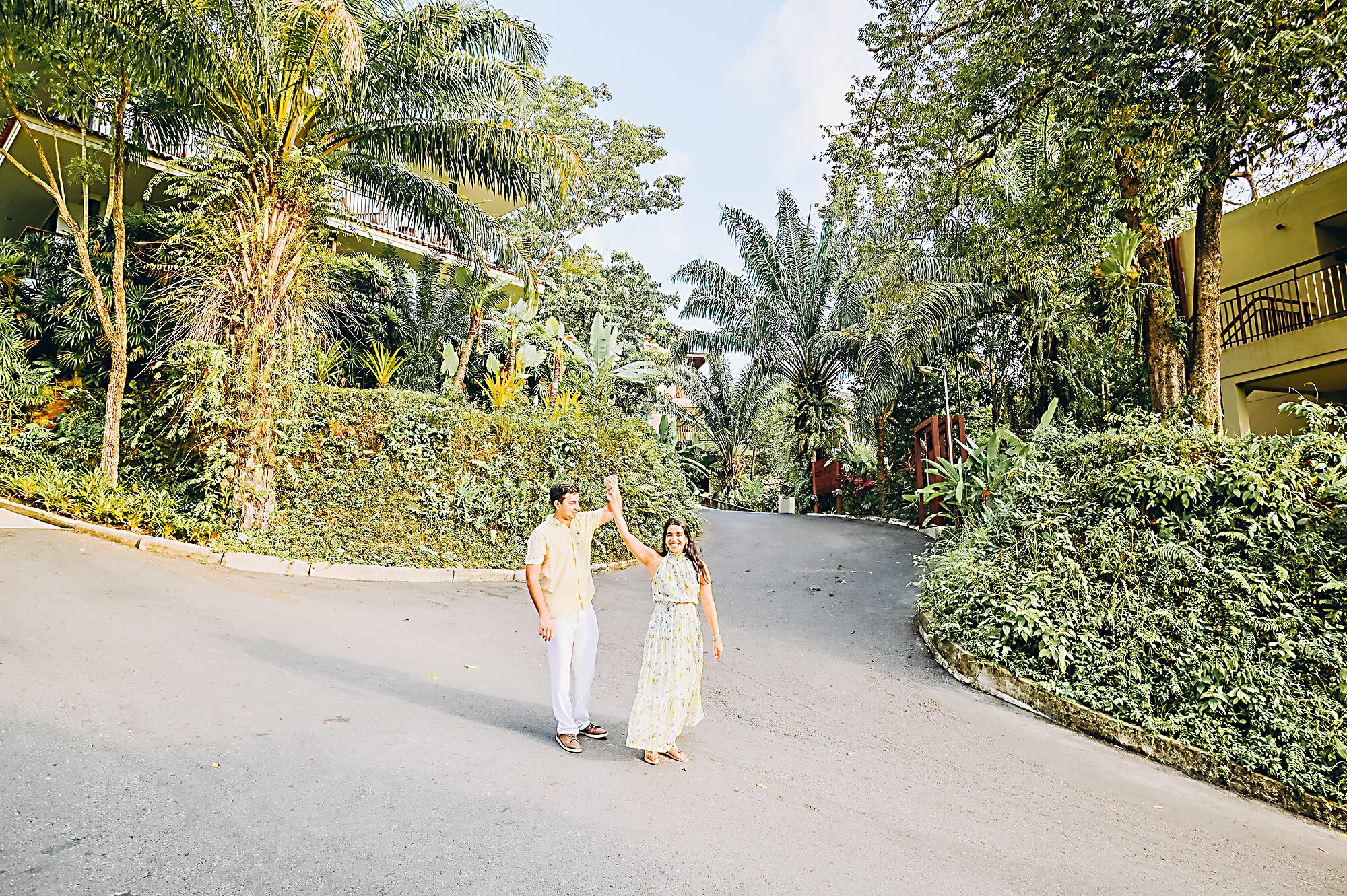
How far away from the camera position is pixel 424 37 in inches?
437

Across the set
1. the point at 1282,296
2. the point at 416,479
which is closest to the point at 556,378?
the point at 416,479

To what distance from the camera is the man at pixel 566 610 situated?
Answer: 15.5 ft

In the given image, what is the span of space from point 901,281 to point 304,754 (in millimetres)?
16119

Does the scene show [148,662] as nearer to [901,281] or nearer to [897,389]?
[901,281]

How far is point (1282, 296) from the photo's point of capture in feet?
55.1

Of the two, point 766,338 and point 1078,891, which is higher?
point 766,338

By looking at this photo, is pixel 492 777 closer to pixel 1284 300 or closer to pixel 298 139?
pixel 298 139

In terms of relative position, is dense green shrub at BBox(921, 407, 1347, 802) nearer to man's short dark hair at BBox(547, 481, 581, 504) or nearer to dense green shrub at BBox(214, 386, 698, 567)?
man's short dark hair at BBox(547, 481, 581, 504)

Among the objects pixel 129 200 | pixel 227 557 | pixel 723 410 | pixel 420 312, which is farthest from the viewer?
pixel 723 410

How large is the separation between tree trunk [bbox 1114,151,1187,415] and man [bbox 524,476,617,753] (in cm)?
1034

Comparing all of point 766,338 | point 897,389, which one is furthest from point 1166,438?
point 766,338

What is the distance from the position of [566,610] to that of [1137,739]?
16.3 ft

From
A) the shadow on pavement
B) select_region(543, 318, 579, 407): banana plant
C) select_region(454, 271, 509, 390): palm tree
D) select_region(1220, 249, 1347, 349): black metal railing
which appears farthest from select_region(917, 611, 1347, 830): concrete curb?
select_region(1220, 249, 1347, 349): black metal railing

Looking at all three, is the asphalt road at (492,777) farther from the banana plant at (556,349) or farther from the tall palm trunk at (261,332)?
the banana plant at (556,349)
